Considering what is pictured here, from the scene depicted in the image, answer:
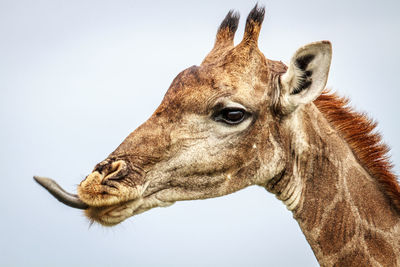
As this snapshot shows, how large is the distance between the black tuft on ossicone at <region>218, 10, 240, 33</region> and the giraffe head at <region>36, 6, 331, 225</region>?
2027mm

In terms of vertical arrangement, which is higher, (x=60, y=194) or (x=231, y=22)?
(x=231, y=22)

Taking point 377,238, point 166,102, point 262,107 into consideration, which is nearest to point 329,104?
point 262,107

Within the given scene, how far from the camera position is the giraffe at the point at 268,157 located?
7602 millimetres

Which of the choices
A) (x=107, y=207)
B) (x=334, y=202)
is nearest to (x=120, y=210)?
(x=107, y=207)

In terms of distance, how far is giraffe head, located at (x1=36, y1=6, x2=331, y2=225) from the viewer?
753 cm

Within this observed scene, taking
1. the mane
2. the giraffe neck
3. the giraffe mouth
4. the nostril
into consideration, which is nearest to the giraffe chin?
the giraffe mouth

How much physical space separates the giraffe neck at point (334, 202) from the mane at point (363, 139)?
0.52ft

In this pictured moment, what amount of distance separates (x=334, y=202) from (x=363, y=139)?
139 cm

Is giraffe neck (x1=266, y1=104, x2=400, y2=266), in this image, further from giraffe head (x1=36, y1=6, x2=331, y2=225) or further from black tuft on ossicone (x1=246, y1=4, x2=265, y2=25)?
black tuft on ossicone (x1=246, y1=4, x2=265, y2=25)

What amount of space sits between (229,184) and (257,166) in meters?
0.53

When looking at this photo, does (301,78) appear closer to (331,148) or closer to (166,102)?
(331,148)

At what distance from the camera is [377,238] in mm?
7734

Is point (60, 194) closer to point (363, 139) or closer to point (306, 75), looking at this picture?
point (306, 75)

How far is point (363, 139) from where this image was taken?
8.59 m
